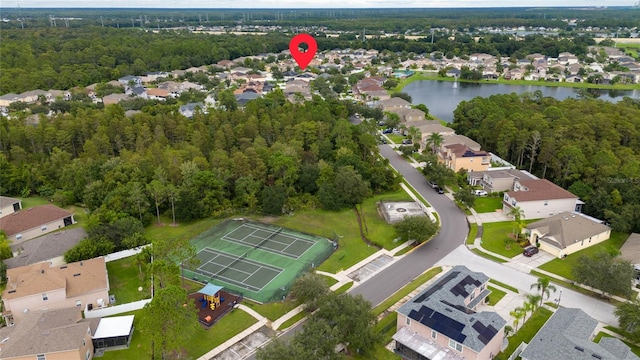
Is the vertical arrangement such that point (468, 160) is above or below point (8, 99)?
below

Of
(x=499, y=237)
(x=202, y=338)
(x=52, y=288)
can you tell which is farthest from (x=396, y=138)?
(x=52, y=288)

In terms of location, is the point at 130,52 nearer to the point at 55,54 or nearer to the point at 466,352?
the point at 55,54

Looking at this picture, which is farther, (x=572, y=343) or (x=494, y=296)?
(x=494, y=296)

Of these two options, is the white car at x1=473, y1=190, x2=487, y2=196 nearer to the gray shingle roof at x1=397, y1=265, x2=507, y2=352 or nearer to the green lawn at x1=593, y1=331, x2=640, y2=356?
the gray shingle roof at x1=397, y1=265, x2=507, y2=352

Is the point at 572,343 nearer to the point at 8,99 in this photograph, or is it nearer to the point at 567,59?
the point at 8,99

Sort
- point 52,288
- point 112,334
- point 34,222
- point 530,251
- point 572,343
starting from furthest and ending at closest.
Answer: point 34,222 → point 530,251 → point 52,288 → point 112,334 → point 572,343

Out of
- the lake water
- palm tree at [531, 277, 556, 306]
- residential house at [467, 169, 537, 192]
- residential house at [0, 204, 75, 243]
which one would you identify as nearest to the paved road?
residential house at [467, 169, 537, 192]

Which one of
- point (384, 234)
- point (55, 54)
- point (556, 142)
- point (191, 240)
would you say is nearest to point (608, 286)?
point (384, 234)
